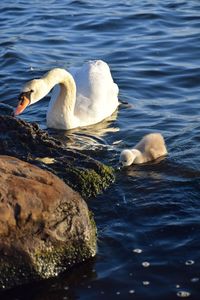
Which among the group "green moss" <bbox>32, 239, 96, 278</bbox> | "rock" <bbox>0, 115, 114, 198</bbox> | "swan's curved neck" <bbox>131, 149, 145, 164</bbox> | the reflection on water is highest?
"rock" <bbox>0, 115, 114, 198</bbox>

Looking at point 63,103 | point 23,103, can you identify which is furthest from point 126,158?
point 63,103

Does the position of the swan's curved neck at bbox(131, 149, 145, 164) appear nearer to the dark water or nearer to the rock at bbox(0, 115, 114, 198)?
the dark water

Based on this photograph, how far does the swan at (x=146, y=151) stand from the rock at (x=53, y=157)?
0.34 metres

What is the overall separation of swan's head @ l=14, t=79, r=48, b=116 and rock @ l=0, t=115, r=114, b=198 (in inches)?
51.5

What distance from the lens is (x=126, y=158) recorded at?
9.48 meters

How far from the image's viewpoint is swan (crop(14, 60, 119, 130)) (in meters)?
11.4

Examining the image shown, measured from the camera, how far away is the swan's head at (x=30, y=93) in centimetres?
1059

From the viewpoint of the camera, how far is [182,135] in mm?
10727

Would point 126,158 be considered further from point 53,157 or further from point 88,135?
point 88,135

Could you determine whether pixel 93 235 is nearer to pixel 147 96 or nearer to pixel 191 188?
pixel 191 188

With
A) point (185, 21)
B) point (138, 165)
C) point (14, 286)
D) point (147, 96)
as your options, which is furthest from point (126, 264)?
point (185, 21)

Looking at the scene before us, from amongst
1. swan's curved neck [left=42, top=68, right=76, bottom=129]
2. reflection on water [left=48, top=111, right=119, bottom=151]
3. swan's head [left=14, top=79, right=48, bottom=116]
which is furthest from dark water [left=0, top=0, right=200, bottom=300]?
swan's head [left=14, top=79, right=48, bottom=116]

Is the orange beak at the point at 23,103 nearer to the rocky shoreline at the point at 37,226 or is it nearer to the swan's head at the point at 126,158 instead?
the swan's head at the point at 126,158

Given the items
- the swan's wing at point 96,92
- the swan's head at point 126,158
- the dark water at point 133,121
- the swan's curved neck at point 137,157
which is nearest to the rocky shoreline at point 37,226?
the dark water at point 133,121
